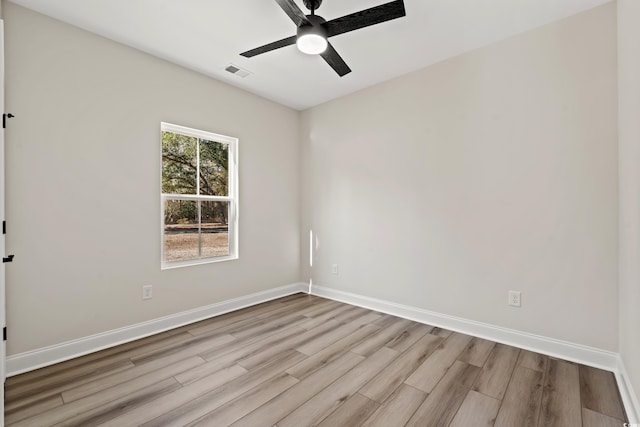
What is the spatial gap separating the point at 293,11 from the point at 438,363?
8.77ft

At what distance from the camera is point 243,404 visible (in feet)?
5.97

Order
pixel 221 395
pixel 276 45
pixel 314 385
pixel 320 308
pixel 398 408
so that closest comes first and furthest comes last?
pixel 398 408 → pixel 221 395 → pixel 314 385 → pixel 276 45 → pixel 320 308

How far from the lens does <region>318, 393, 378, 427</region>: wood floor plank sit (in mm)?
1650

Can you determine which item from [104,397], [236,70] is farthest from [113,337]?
[236,70]

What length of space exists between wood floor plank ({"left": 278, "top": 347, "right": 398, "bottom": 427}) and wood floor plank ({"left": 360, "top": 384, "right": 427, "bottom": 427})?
218 millimetres

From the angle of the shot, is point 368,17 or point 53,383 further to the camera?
point 53,383

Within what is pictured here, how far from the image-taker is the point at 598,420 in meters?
1.66

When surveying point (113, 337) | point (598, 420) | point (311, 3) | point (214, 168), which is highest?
point (311, 3)

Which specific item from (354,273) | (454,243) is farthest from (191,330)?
(454,243)

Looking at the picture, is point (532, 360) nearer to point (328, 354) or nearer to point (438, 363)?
point (438, 363)

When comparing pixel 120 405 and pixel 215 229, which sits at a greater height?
pixel 215 229

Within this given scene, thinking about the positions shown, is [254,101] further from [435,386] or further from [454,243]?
[435,386]

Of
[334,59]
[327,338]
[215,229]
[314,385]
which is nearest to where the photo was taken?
[314,385]

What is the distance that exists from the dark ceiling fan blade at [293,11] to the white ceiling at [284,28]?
1.27ft
